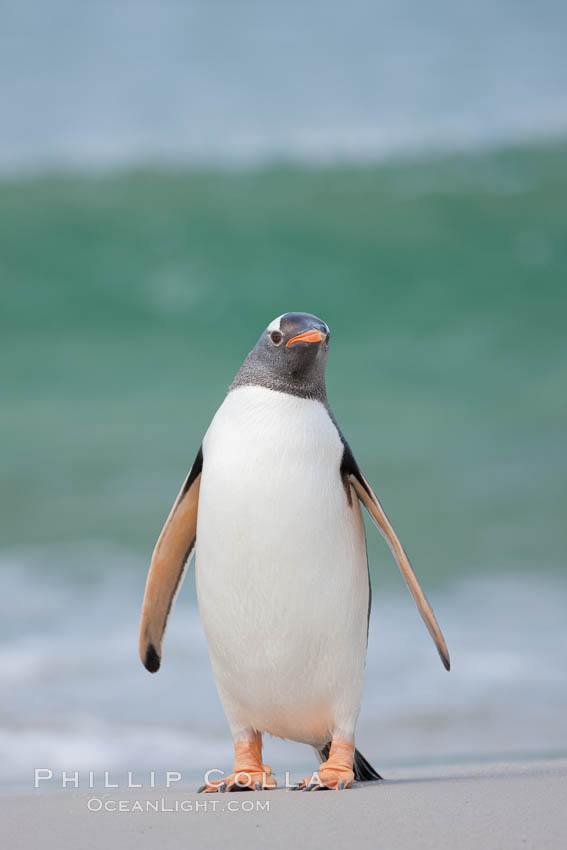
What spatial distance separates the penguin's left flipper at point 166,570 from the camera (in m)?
3.69

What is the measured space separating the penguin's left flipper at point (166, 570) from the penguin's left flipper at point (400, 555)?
57cm

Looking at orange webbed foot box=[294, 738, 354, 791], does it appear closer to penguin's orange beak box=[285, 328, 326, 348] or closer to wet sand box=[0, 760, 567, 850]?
wet sand box=[0, 760, 567, 850]

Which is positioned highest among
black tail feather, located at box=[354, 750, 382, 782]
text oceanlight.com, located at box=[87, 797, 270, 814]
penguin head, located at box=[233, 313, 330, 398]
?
penguin head, located at box=[233, 313, 330, 398]

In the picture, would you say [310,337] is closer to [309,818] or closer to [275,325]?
[275,325]

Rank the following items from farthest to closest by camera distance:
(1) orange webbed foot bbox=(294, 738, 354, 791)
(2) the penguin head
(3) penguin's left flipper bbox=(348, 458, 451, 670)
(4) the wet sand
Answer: (3) penguin's left flipper bbox=(348, 458, 451, 670) < (2) the penguin head < (1) orange webbed foot bbox=(294, 738, 354, 791) < (4) the wet sand

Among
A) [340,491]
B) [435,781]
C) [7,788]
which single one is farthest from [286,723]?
[7,788]

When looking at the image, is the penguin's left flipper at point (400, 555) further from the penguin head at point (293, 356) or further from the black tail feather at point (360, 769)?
the black tail feather at point (360, 769)

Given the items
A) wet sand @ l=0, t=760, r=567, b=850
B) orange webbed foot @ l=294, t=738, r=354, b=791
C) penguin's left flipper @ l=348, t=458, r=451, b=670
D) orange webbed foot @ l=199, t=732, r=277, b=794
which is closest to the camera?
wet sand @ l=0, t=760, r=567, b=850

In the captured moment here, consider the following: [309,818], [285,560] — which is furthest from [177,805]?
[285,560]

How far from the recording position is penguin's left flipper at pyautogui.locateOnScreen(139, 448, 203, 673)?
12.1 feet

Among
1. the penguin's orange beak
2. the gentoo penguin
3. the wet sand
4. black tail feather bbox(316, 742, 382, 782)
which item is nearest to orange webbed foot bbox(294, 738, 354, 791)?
the gentoo penguin

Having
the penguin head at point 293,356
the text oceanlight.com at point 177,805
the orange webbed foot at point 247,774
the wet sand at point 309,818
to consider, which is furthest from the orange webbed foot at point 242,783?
the penguin head at point 293,356

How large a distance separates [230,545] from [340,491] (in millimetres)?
400

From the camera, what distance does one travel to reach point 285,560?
10.8 feet
